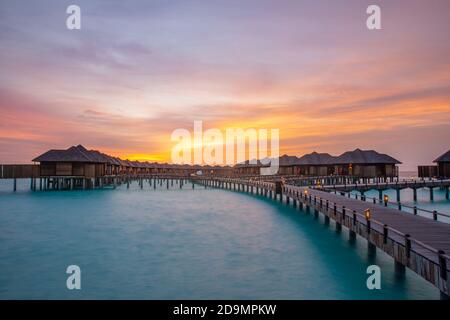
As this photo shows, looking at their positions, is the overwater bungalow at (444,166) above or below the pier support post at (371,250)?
above

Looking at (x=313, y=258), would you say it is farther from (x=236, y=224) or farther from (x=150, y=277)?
(x=236, y=224)

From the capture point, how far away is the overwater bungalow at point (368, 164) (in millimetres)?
61406

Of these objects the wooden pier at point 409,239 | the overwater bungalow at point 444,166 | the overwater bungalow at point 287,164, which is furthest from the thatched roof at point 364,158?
the wooden pier at point 409,239

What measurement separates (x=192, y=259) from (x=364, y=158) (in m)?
52.2

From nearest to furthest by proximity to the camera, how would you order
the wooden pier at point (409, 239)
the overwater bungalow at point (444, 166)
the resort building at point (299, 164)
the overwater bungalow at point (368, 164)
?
the wooden pier at point (409, 239) < the overwater bungalow at point (444, 166) < the resort building at point (299, 164) < the overwater bungalow at point (368, 164)

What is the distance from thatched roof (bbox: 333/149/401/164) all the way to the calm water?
1369 inches

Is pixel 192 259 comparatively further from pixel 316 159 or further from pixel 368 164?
pixel 316 159

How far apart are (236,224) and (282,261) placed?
39.6 feet

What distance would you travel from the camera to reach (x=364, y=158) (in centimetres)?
6256

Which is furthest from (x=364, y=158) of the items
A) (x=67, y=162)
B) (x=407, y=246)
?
(x=407, y=246)

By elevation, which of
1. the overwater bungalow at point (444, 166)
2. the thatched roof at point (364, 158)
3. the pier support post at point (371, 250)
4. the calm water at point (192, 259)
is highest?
the thatched roof at point (364, 158)

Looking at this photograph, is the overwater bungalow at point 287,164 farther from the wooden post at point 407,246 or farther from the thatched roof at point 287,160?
the wooden post at point 407,246
